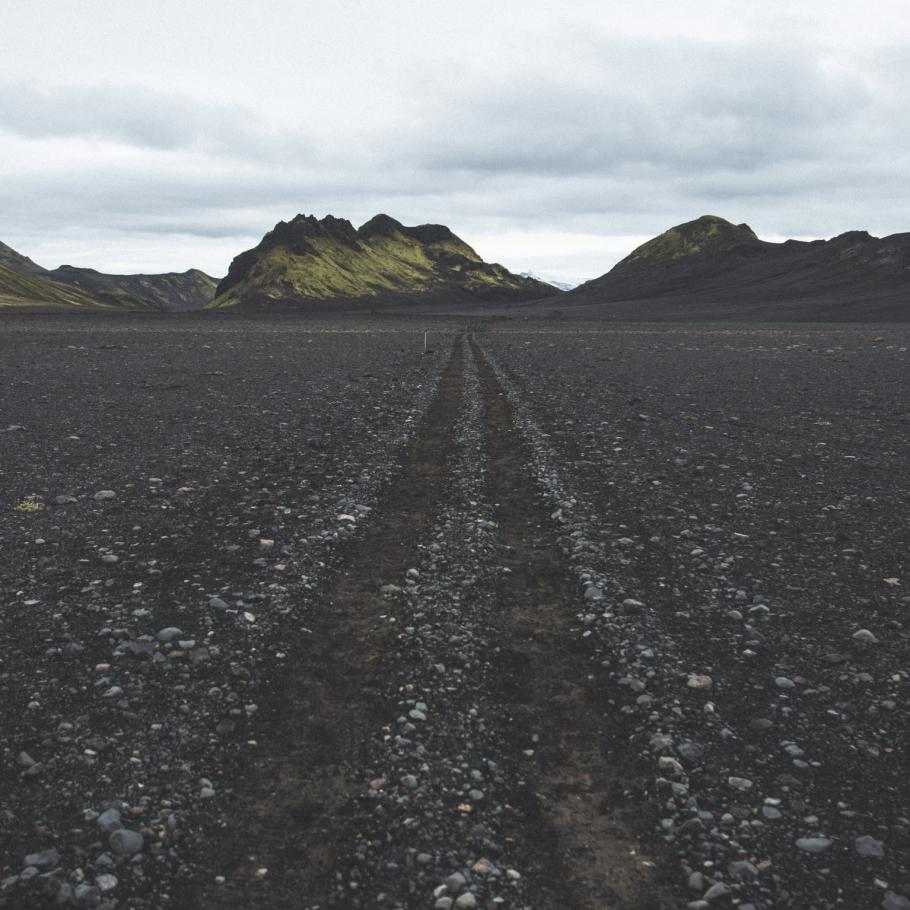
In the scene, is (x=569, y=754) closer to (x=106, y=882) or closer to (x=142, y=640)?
(x=106, y=882)

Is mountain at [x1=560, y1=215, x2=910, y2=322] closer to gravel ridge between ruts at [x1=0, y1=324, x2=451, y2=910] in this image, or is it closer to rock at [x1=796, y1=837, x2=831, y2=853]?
gravel ridge between ruts at [x1=0, y1=324, x2=451, y2=910]

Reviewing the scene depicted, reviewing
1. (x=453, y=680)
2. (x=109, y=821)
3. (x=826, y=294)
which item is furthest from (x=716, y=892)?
(x=826, y=294)

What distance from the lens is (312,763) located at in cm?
538

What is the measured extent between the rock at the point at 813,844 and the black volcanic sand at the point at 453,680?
0.02 meters

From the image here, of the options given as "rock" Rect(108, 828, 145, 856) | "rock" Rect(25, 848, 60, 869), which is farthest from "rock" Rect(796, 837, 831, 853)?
"rock" Rect(25, 848, 60, 869)

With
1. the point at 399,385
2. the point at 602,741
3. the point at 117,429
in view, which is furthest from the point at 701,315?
the point at 602,741

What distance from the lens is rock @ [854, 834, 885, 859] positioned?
14.8ft

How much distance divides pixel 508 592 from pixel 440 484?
16.0 feet

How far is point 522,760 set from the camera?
544cm

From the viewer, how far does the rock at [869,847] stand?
4523 mm

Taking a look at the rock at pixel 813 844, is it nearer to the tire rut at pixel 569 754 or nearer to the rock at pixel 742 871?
the rock at pixel 742 871

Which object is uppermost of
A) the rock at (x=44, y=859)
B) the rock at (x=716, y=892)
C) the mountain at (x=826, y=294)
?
the mountain at (x=826, y=294)

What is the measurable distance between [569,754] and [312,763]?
195 cm


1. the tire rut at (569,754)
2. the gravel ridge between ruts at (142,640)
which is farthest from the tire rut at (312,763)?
the tire rut at (569,754)
